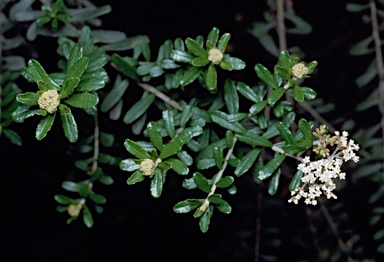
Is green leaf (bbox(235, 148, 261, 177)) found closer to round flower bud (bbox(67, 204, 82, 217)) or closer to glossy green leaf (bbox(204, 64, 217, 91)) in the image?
glossy green leaf (bbox(204, 64, 217, 91))

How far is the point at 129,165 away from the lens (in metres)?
1.35

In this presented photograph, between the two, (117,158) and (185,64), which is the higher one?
(185,64)

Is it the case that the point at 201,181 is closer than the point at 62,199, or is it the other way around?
the point at 201,181

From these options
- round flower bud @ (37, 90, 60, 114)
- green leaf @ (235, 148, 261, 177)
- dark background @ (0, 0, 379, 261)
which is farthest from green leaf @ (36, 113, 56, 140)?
dark background @ (0, 0, 379, 261)

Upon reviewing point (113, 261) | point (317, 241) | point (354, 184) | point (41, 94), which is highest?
point (41, 94)

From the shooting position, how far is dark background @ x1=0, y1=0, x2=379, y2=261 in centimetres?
220

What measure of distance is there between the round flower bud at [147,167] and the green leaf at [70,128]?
7.4 inches

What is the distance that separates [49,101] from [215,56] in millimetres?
468

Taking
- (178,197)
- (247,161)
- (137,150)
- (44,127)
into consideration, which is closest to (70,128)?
(44,127)

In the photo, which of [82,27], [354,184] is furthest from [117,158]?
[354,184]

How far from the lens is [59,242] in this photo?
8.04 feet

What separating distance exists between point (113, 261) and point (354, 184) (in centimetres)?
124

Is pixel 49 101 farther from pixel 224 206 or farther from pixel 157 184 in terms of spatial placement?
pixel 224 206

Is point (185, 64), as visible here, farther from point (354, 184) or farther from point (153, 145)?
point (354, 184)
